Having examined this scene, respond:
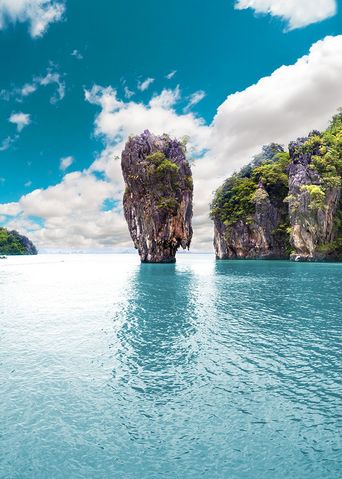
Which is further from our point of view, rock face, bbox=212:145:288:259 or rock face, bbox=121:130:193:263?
rock face, bbox=212:145:288:259

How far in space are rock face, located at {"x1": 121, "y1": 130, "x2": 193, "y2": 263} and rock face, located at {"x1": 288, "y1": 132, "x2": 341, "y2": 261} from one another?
23.4 metres

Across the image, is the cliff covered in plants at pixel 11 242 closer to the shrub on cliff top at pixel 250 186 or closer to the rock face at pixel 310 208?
the shrub on cliff top at pixel 250 186

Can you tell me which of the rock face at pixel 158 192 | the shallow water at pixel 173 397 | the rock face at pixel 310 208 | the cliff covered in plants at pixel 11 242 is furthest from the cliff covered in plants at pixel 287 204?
the cliff covered in plants at pixel 11 242

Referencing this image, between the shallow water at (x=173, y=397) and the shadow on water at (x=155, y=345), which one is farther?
the shadow on water at (x=155, y=345)

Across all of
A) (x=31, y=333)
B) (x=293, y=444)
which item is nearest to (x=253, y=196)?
(x=31, y=333)

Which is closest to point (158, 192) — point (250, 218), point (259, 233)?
point (250, 218)

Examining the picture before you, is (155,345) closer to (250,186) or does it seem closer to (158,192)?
(158,192)

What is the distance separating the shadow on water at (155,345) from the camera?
10805 mm

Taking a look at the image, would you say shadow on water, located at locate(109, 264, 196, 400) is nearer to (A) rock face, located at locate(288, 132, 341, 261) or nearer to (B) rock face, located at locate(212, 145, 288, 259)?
(A) rock face, located at locate(288, 132, 341, 261)

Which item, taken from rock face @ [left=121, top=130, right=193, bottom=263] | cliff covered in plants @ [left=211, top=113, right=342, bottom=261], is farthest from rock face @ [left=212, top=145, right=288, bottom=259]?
rock face @ [left=121, top=130, right=193, bottom=263]

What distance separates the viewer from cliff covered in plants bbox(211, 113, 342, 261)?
63750 millimetres

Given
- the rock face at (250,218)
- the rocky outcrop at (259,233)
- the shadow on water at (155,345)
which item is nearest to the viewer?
the shadow on water at (155,345)

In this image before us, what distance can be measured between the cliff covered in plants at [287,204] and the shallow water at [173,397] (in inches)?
1953

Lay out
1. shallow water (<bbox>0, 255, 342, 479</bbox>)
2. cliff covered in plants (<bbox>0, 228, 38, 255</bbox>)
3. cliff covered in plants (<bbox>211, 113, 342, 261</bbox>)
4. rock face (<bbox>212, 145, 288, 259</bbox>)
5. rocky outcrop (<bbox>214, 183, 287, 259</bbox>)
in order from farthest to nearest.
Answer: cliff covered in plants (<bbox>0, 228, 38, 255</bbox>) < rock face (<bbox>212, 145, 288, 259</bbox>) < rocky outcrop (<bbox>214, 183, 287, 259</bbox>) < cliff covered in plants (<bbox>211, 113, 342, 261</bbox>) < shallow water (<bbox>0, 255, 342, 479</bbox>)
